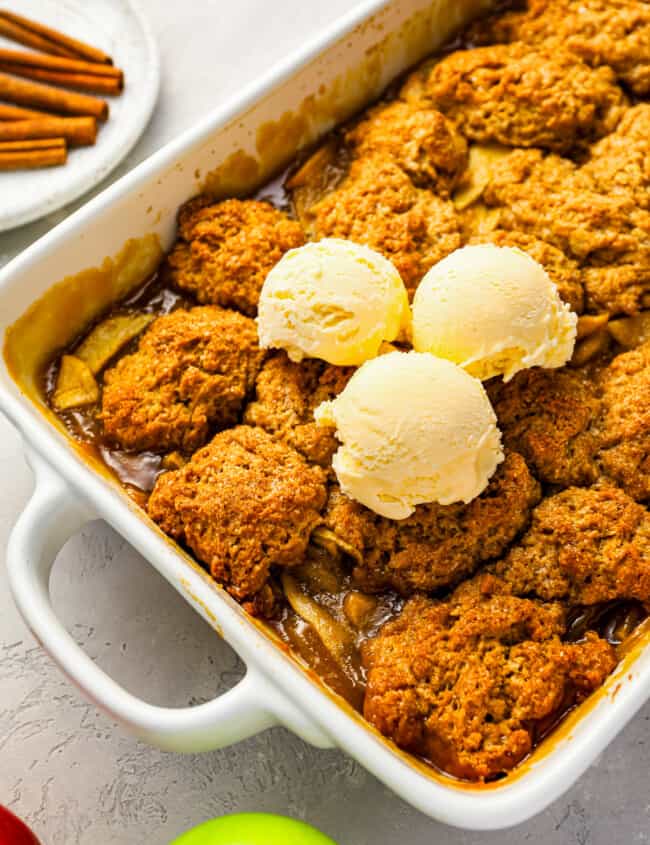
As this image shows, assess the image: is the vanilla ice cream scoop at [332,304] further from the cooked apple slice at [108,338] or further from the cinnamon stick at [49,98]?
the cinnamon stick at [49,98]

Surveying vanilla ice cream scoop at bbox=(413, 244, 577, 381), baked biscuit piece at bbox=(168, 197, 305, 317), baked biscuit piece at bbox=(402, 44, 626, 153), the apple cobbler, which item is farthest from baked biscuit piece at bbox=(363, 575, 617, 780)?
baked biscuit piece at bbox=(402, 44, 626, 153)

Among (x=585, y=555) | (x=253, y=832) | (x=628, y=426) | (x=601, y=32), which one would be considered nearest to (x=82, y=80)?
(x=601, y=32)

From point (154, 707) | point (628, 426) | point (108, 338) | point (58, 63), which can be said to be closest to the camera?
point (154, 707)

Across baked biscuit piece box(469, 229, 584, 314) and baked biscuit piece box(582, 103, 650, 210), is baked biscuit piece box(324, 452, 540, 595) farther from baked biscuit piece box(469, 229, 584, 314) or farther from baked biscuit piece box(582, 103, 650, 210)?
baked biscuit piece box(582, 103, 650, 210)

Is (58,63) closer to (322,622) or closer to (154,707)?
(322,622)

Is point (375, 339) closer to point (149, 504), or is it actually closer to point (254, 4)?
point (149, 504)

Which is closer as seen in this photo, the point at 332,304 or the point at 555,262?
the point at 332,304

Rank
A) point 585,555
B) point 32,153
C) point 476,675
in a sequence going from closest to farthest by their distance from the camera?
1. point 476,675
2. point 585,555
3. point 32,153
